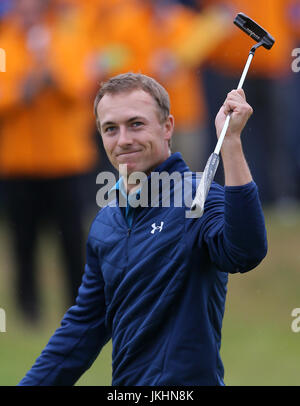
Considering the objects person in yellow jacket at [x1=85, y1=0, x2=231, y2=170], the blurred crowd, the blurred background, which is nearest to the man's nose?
the blurred background

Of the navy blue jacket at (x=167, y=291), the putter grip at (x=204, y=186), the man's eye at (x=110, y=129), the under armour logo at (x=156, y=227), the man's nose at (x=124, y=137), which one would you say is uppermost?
the man's eye at (x=110, y=129)

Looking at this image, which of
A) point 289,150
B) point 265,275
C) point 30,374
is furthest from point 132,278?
point 289,150

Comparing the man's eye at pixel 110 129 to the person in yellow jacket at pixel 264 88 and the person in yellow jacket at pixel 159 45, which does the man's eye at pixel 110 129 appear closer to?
the person in yellow jacket at pixel 159 45

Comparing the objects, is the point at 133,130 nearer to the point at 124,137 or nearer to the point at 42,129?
the point at 124,137

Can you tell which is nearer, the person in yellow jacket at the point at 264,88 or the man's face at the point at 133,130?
the man's face at the point at 133,130

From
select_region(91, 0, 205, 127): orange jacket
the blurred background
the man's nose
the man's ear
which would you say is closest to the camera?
the man's nose

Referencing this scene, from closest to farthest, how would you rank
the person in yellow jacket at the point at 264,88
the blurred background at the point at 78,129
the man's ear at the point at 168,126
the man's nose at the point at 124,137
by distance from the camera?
the man's nose at the point at 124,137 → the man's ear at the point at 168,126 → the blurred background at the point at 78,129 → the person in yellow jacket at the point at 264,88

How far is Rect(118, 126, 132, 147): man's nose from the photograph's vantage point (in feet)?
9.55

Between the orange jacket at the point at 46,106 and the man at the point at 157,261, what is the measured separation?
3303 millimetres

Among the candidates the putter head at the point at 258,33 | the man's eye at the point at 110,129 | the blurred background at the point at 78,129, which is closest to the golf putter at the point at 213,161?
the putter head at the point at 258,33

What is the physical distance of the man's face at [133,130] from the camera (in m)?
2.92

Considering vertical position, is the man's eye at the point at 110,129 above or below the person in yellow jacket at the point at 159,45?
below

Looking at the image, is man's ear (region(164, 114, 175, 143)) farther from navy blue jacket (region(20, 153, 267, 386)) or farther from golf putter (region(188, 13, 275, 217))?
golf putter (region(188, 13, 275, 217))

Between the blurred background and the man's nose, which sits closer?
the man's nose
